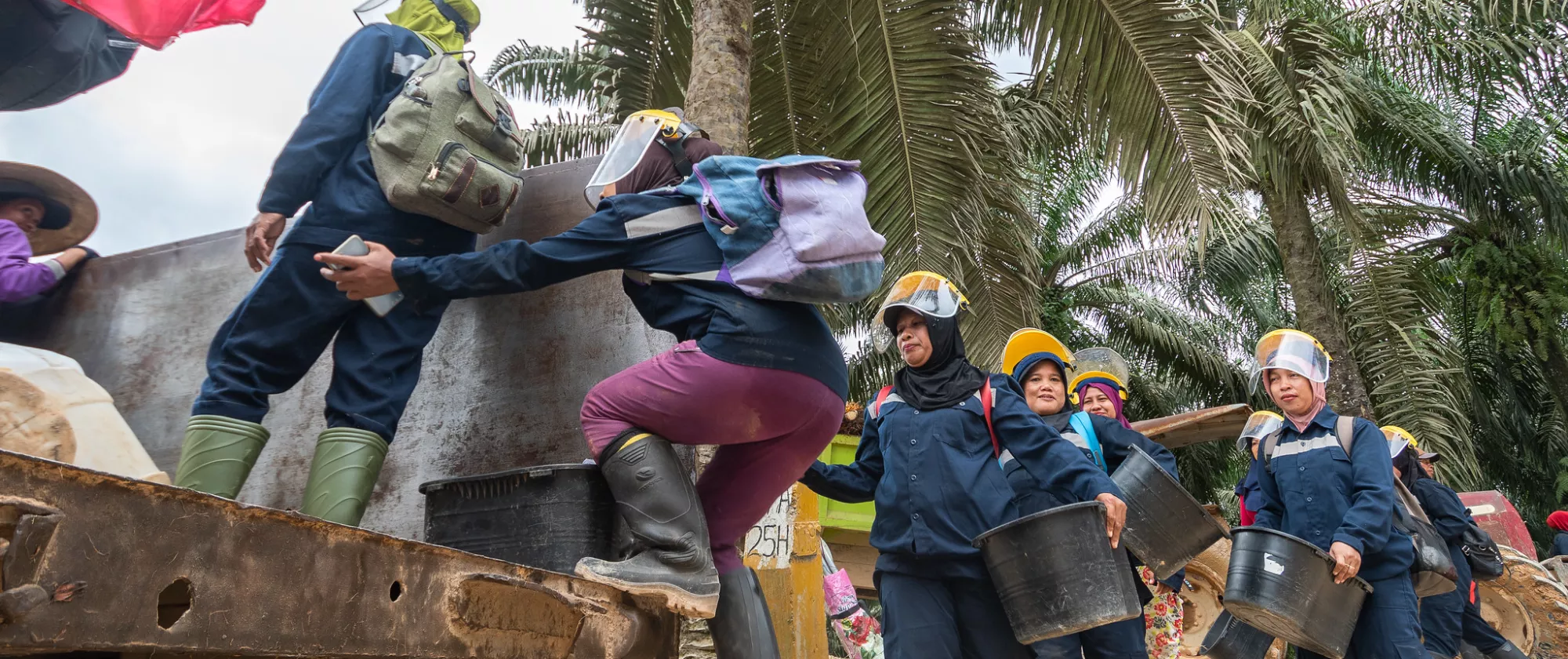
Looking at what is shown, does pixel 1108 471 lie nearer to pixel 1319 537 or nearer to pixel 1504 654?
pixel 1319 537

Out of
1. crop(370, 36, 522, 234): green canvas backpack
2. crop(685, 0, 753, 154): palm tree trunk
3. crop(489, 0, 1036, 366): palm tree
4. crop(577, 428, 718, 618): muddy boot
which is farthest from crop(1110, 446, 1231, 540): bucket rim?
crop(489, 0, 1036, 366): palm tree

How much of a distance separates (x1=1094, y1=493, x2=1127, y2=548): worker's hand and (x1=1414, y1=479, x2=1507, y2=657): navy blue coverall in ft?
9.66

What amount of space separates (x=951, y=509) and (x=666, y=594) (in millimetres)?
1248

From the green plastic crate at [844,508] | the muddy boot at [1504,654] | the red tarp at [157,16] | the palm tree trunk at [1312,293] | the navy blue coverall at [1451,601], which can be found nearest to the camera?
the red tarp at [157,16]

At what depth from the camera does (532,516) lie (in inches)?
110

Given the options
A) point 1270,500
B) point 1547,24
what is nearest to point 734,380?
point 1270,500

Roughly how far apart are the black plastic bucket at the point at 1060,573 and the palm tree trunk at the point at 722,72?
2.20 metres

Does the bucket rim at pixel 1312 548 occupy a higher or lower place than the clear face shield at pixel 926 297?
lower

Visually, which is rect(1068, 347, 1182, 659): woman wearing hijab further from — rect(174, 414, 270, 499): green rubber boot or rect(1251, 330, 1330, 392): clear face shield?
rect(174, 414, 270, 499): green rubber boot

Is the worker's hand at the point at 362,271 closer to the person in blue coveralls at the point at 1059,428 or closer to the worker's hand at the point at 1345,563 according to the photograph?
the person in blue coveralls at the point at 1059,428

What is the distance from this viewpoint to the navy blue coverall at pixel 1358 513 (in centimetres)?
423

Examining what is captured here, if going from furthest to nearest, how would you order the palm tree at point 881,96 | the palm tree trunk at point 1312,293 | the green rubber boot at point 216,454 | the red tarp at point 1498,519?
1. the palm tree trunk at point 1312,293
2. the red tarp at point 1498,519
3. the palm tree at point 881,96
4. the green rubber boot at point 216,454

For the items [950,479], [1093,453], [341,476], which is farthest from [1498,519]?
[341,476]

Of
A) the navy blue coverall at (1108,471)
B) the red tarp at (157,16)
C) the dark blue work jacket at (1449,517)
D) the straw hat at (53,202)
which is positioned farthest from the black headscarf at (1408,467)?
the straw hat at (53,202)
